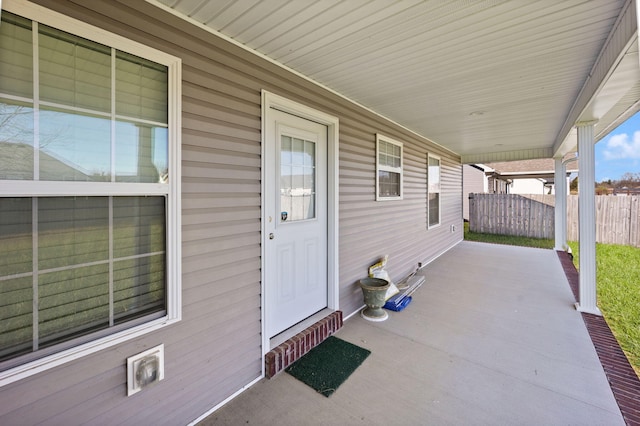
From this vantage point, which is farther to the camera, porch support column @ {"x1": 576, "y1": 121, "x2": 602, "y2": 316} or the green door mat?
porch support column @ {"x1": 576, "y1": 121, "x2": 602, "y2": 316}

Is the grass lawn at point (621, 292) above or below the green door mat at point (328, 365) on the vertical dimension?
above

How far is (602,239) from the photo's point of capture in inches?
299

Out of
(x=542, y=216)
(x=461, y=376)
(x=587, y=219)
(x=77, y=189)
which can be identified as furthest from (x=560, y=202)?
→ (x=77, y=189)

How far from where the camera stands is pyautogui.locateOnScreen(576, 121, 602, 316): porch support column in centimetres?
334

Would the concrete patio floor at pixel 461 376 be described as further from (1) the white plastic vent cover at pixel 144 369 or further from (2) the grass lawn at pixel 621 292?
(1) the white plastic vent cover at pixel 144 369

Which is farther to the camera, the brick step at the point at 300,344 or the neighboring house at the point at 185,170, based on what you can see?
the brick step at the point at 300,344

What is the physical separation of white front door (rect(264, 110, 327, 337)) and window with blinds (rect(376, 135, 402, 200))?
48.5 inches

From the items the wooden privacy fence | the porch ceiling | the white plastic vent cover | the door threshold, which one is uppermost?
the porch ceiling

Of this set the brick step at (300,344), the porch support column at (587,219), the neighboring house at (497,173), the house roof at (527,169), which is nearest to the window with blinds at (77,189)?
the brick step at (300,344)

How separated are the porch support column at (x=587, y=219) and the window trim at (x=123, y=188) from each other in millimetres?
4443

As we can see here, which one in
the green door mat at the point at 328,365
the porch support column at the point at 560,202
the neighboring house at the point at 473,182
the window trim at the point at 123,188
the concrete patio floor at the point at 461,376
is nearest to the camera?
the window trim at the point at 123,188

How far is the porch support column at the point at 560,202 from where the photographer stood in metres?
6.55

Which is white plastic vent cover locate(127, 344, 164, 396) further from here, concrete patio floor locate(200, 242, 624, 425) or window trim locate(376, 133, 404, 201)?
window trim locate(376, 133, 404, 201)

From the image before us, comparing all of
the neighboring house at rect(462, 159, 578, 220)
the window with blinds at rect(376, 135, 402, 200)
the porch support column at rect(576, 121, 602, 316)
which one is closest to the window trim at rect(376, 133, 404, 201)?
the window with blinds at rect(376, 135, 402, 200)
